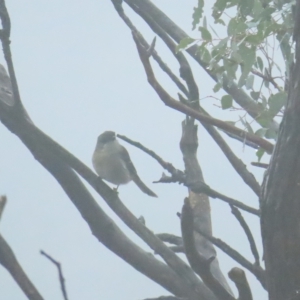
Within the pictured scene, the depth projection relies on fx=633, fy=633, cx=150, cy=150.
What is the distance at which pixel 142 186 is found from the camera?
292cm

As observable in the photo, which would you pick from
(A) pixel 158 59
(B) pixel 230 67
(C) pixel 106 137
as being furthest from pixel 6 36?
(C) pixel 106 137

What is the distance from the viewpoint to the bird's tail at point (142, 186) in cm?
274

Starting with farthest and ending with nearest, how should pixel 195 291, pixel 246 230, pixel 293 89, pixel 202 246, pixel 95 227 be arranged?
pixel 202 246 < pixel 95 227 < pixel 195 291 < pixel 246 230 < pixel 293 89

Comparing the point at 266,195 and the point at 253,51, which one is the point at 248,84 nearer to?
the point at 253,51

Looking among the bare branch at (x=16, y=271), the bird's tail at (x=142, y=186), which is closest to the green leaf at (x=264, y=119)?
the bare branch at (x=16, y=271)

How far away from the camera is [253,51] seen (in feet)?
3.74

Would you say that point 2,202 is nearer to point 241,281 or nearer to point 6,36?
point 241,281

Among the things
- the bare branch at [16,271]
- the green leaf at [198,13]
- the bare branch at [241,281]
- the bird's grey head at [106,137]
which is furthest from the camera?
the bird's grey head at [106,137]

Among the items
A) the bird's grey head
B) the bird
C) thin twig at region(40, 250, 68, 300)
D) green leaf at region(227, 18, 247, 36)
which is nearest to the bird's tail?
the bird

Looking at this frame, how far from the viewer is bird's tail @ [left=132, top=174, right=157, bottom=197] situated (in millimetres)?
2737

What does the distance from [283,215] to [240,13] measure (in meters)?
0.57

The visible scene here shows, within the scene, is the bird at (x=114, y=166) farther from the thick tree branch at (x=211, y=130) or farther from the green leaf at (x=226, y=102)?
the green leaf at (x=226, y=102)

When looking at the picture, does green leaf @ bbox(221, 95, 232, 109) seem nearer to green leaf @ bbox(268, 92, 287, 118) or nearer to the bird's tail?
green leaf @ bbox(268, 92, 287, 118)

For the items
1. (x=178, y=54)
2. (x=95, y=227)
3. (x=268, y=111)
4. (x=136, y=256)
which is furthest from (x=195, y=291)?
(x=178, y=54)
